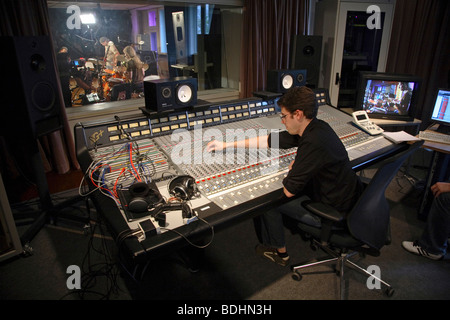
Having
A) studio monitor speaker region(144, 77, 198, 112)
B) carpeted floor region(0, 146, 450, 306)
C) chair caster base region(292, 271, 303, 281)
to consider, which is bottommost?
carpeted floor region(0, 146, 450, 306)

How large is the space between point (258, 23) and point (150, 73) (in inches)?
59.3

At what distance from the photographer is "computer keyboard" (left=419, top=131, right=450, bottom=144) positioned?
2.32 metres

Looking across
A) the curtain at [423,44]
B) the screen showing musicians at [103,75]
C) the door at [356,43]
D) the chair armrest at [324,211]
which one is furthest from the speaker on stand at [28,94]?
the curtain at [423,44]

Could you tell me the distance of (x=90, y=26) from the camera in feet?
11.1

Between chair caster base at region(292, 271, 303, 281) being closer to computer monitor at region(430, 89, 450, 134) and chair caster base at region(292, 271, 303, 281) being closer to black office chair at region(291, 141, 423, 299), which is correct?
black office chair at region(291, 141, 423, 299)

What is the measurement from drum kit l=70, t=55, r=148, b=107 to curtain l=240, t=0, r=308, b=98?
152cm

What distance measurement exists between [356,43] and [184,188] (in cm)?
377

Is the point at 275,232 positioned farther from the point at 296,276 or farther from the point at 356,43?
the point at 356,43

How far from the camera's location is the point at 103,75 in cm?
362

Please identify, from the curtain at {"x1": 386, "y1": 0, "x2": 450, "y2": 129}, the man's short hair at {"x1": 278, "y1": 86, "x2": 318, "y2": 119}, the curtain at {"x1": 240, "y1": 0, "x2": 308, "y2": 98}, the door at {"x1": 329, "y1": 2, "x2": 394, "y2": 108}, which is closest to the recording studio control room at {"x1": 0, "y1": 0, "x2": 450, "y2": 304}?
the man's short hair at {"x1": 278, "y1": 86, "x2": 318, "y2": 119}

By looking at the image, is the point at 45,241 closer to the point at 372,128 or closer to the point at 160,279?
the point at 160,279

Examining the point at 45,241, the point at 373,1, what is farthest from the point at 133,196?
the point at 373,1

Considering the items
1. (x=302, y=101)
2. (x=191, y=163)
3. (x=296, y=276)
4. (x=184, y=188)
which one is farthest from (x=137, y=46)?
(x=296, y=276)

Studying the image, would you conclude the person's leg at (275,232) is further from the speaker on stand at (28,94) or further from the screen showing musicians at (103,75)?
the screen showing musicians at (103,75)
